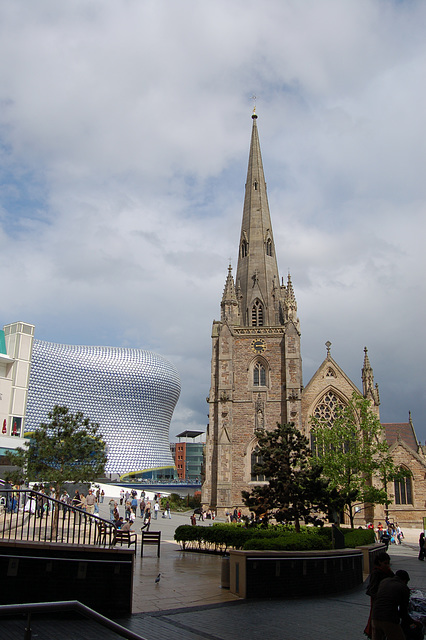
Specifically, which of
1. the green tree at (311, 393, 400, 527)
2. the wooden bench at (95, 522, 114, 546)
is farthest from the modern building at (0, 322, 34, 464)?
the wooden bench at (95, 522, 114, 546)

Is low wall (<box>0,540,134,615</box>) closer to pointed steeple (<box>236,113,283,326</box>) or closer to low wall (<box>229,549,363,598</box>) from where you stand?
low wall (<box>229,549,363,598</box>)

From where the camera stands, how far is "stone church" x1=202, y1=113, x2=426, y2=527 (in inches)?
1679

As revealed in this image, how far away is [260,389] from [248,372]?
181 cm

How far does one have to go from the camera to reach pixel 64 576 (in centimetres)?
930

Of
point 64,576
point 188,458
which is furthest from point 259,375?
point 188,458

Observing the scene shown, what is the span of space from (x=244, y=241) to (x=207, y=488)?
24.3m

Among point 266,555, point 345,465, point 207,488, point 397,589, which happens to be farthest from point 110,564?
point 207,488

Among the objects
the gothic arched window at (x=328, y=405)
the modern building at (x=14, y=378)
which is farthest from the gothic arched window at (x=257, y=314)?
the modern building at (x=14, y=378)

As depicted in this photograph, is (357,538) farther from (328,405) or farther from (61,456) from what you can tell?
(328,405)

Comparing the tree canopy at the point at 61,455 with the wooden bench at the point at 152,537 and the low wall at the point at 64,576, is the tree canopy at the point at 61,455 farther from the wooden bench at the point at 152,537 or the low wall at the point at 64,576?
the low wall at the point at 64,576

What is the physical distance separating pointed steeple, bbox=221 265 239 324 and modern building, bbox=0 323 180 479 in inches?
2651

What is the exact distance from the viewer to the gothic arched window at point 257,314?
49.3m

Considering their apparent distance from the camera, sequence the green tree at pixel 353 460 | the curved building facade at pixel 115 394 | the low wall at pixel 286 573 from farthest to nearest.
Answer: the curved building facade at pixel 115 394, the green tree at pixel 353 460, the low wall at pixel 286 573

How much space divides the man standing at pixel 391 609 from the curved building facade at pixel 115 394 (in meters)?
109
